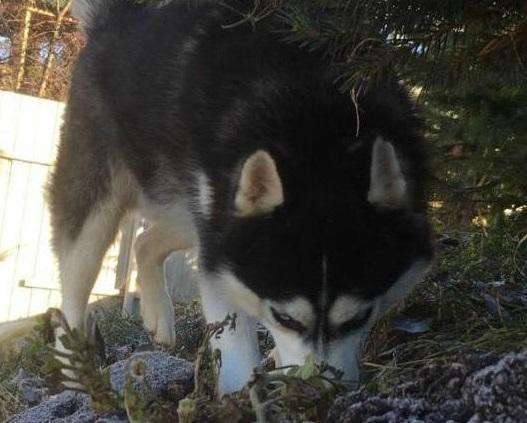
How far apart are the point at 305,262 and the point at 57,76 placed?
29.0 ft

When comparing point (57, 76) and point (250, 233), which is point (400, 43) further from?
point (57, 76)

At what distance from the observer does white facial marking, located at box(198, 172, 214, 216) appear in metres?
2.70

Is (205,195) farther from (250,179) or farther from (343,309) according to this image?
(343,309)

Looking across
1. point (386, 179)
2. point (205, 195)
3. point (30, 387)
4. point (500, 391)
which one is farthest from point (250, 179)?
point (30, 387)

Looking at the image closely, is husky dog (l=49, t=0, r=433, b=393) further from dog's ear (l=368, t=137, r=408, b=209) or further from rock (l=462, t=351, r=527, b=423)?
rock (l=462, t=351, r=527, b=423)

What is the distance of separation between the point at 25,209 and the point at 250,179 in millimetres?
5383

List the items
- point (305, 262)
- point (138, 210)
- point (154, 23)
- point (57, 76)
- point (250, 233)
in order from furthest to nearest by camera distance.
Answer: point (57, 76) < point (138, 210) < point (154, 23) < point (250, 233) < point (305, 262)

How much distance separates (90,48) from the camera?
397 centimetres

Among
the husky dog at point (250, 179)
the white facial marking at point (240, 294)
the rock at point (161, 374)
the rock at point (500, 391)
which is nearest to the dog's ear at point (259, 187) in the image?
the husky dog at point (250, 179)

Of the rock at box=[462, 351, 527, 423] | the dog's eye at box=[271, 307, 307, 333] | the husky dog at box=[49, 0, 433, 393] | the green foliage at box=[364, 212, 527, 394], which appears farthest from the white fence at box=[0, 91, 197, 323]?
the rock at box=[462, 351, 527, 423]

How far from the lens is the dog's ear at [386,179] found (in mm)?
2135

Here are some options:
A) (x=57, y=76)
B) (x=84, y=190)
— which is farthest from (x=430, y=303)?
(x=57, y=76)

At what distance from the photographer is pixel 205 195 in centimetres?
275

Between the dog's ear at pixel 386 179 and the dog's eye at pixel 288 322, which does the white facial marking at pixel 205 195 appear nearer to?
the dog's eye at pixel 288 322
